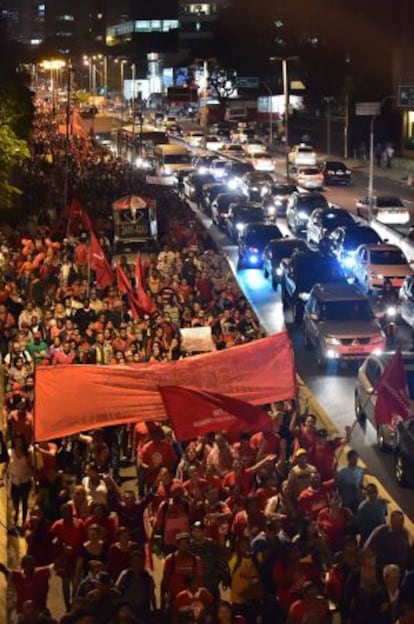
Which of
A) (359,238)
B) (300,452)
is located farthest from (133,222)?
(300,452)

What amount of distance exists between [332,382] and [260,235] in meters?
15.7

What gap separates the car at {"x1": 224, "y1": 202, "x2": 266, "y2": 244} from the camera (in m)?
44.3

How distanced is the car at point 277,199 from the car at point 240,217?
592cm

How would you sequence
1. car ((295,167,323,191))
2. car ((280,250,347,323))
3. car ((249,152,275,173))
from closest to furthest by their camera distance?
car ((280,250,347,323)) < car ((295,167,323,191)) < car ((249,152,275,173))

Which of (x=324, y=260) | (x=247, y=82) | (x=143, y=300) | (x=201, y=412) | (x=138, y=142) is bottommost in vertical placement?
(x=324, y=260)

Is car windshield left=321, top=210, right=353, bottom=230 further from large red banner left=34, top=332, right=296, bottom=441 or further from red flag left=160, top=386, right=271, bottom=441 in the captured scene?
red flag left=160, top=386, right=271, bottom=441

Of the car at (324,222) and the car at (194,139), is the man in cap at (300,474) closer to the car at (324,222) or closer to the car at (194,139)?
the car at (324,222)

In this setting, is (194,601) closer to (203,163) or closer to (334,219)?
(334,219)

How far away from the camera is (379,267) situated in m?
33.5

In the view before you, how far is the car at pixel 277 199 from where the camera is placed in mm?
52719

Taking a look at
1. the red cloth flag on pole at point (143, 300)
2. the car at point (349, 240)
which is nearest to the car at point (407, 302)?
the red cloth flag on pole at point (143, 300)

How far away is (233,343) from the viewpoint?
2019 cm

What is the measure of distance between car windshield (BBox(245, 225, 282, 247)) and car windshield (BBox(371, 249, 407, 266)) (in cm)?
584

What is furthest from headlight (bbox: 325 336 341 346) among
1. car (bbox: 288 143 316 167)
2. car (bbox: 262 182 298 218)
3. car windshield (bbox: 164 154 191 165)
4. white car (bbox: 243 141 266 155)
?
white car (bbox: 243 141 266 155)
